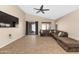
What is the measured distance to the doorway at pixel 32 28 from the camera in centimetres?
1115

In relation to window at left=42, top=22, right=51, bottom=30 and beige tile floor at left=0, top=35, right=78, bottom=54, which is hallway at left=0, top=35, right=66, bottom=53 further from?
window at left=42, top=22, right=51, bottom=30

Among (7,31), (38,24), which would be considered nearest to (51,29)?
(38,24)

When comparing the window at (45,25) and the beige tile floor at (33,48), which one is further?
the window at (45,25)

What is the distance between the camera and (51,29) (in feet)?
37.4

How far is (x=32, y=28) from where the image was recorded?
1145cm

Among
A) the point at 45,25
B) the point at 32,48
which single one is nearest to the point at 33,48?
the point at 32,48

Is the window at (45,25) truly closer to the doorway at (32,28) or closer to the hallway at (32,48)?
the doorway at (32,28)

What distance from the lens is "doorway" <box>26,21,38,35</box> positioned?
1115cm

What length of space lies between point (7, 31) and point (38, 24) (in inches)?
250

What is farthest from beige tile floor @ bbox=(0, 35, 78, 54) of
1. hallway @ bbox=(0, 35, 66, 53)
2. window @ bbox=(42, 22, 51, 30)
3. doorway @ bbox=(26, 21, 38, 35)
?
window @ bbox=(42, 22, 51, 30)

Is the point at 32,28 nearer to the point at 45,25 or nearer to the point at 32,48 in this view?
the point at 45,25

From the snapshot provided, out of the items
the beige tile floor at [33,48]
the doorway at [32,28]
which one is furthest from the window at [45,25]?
the beige tile floor at [33,48]

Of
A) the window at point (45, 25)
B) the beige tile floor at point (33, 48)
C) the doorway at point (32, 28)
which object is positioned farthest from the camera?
the window at point (45, 25)
